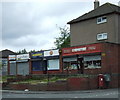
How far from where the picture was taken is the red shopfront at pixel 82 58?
96.2 ft

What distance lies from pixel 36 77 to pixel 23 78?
1983mm

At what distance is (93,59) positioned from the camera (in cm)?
2981

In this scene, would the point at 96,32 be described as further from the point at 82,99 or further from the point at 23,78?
the point at 82,99

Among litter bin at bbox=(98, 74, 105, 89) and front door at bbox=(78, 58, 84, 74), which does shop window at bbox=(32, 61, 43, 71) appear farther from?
litter bin at bbox=(98, 74, 105, 89)

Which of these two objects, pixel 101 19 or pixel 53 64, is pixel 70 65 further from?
pixel 101 19

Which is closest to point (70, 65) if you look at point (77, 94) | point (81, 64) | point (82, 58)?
point (81, 64)

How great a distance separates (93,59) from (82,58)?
2.19 m

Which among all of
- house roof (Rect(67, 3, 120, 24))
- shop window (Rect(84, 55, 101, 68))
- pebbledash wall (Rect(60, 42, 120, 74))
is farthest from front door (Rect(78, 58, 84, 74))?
house roof (Rect(67, 3, 120, 24))

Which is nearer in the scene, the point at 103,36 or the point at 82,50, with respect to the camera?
the point at 82,50

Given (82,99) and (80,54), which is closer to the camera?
(82,99)

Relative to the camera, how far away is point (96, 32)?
35500 mm

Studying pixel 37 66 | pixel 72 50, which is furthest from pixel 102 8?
pixel 37 66

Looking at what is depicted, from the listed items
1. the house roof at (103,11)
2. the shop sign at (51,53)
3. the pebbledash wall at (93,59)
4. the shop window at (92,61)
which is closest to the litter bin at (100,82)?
the pebbledash wall at (93,59)

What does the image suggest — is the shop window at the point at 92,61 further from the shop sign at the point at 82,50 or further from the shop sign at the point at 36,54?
the shop sign at the point at 36,54
